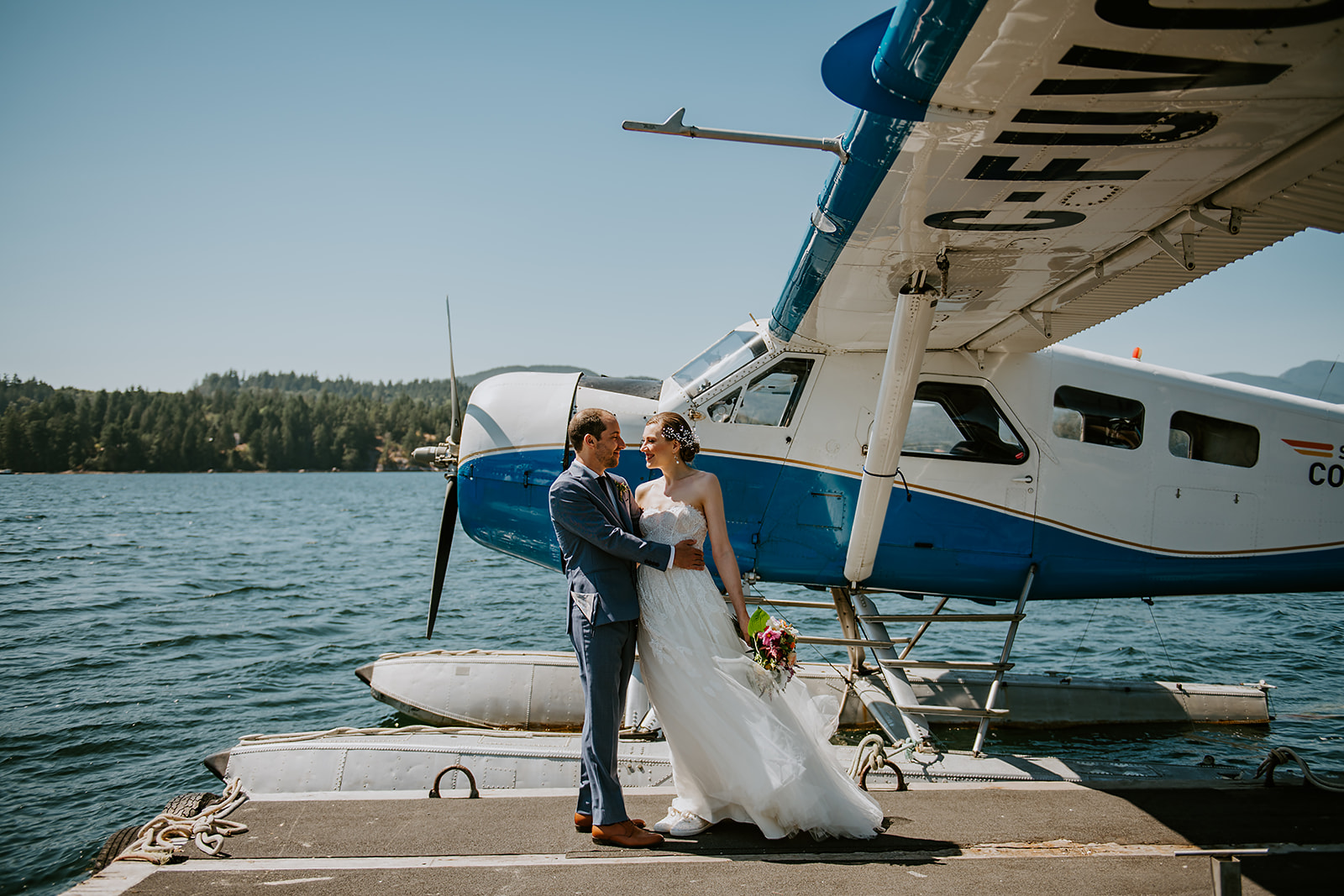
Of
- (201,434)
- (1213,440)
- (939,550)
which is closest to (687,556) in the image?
(939,550)

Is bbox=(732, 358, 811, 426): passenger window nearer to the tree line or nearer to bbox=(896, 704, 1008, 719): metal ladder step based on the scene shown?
bbox=(896, 704, 1008, 719): metal ladder step

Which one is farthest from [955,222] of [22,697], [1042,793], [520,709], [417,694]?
[22,697]

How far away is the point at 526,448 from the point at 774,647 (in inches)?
138

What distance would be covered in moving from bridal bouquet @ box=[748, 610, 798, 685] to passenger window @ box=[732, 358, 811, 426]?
2.88 m

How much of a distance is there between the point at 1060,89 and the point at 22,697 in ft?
38.9

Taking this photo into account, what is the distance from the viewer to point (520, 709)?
7363 mm

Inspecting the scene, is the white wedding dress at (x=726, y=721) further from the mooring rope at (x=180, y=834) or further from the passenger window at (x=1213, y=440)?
the passenger window at (x=1213, y=440)

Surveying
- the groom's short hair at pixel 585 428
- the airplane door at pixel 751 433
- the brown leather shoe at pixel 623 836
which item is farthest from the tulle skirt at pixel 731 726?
the airplane door at pixel 751 433

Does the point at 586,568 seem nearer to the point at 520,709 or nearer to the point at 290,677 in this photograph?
the point at 520,709

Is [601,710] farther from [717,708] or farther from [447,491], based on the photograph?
[447,491]

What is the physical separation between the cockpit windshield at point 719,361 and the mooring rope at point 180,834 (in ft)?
13.2

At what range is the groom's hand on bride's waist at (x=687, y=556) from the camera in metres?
3.55

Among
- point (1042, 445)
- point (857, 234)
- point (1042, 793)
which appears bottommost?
point (1042, 793)

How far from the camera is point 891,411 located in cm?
524
